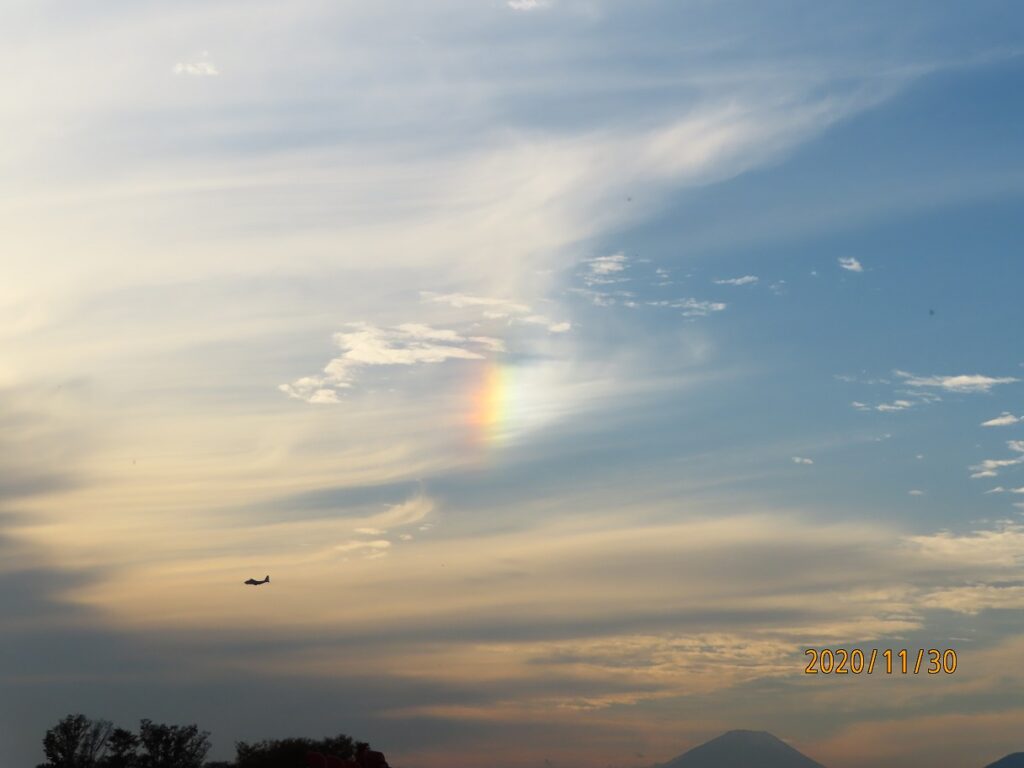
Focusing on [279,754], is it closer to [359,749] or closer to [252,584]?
A: [252,584]

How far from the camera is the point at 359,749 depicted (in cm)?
11688

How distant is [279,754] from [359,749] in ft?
294

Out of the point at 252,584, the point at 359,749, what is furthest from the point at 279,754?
the point at 359,749

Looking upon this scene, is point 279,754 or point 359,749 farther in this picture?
point 279,754

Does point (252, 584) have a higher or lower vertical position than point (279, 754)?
higher

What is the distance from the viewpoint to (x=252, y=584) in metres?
162

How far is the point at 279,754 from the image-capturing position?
655ft

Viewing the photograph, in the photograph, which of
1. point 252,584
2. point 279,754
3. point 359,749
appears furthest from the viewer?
point 279,754

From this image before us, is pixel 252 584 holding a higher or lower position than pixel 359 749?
higher

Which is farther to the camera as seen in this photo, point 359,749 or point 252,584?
point 252,584

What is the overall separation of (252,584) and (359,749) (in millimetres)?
49973

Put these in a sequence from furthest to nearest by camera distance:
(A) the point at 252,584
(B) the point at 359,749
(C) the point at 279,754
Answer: (C) the point at 279,754 → (A) the point at 252,584 → (B) the point at 359,749

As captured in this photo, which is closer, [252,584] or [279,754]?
[252,584]
